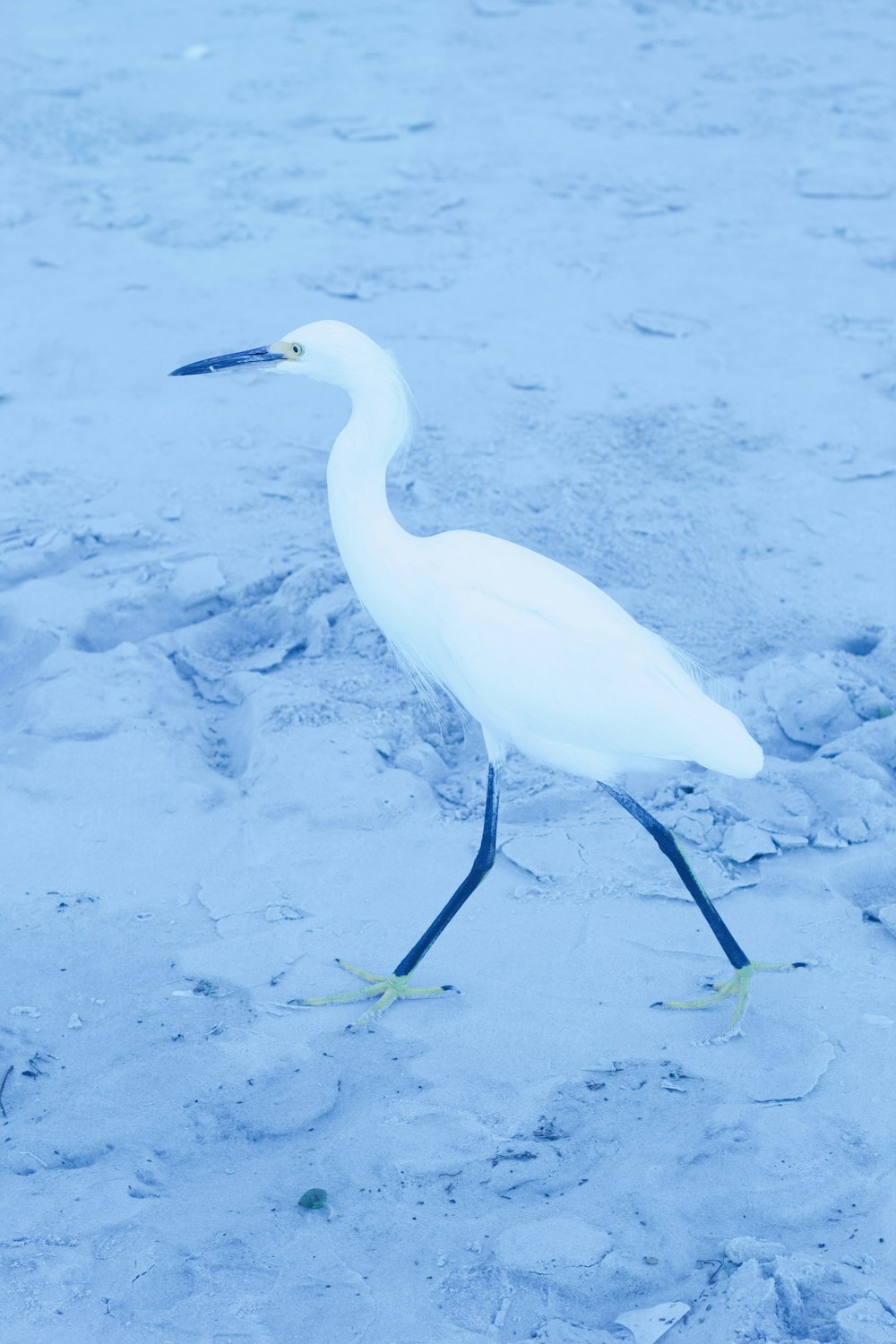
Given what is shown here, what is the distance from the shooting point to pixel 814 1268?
212 cm

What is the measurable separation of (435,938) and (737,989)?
661mm

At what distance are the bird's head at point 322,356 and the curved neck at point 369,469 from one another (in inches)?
0.7

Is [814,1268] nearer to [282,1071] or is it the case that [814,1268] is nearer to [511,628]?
[282,1071]

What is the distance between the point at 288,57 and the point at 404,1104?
25.4 ft

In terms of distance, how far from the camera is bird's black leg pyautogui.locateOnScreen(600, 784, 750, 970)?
2.89 metres

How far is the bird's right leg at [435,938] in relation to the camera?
2.97 m

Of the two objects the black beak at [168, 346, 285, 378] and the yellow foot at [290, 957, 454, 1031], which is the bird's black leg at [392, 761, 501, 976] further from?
the black beak at [168, 346, 285, 378]

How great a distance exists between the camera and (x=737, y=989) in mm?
2920

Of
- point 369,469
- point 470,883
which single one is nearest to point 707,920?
point 470,883

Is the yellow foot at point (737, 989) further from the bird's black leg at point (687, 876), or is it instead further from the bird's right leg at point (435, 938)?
the bird's right leg at point (435, 938)

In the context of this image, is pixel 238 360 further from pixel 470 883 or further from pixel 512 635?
pixel 470 883

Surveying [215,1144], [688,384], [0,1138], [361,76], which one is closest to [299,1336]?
[215,1144]

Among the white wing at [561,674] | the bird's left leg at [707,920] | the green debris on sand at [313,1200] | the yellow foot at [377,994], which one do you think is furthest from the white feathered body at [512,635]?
the green debris on sand at [313,1200]

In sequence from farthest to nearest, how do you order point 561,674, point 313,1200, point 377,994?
point 377,994
point 561,674
point 313,1200
